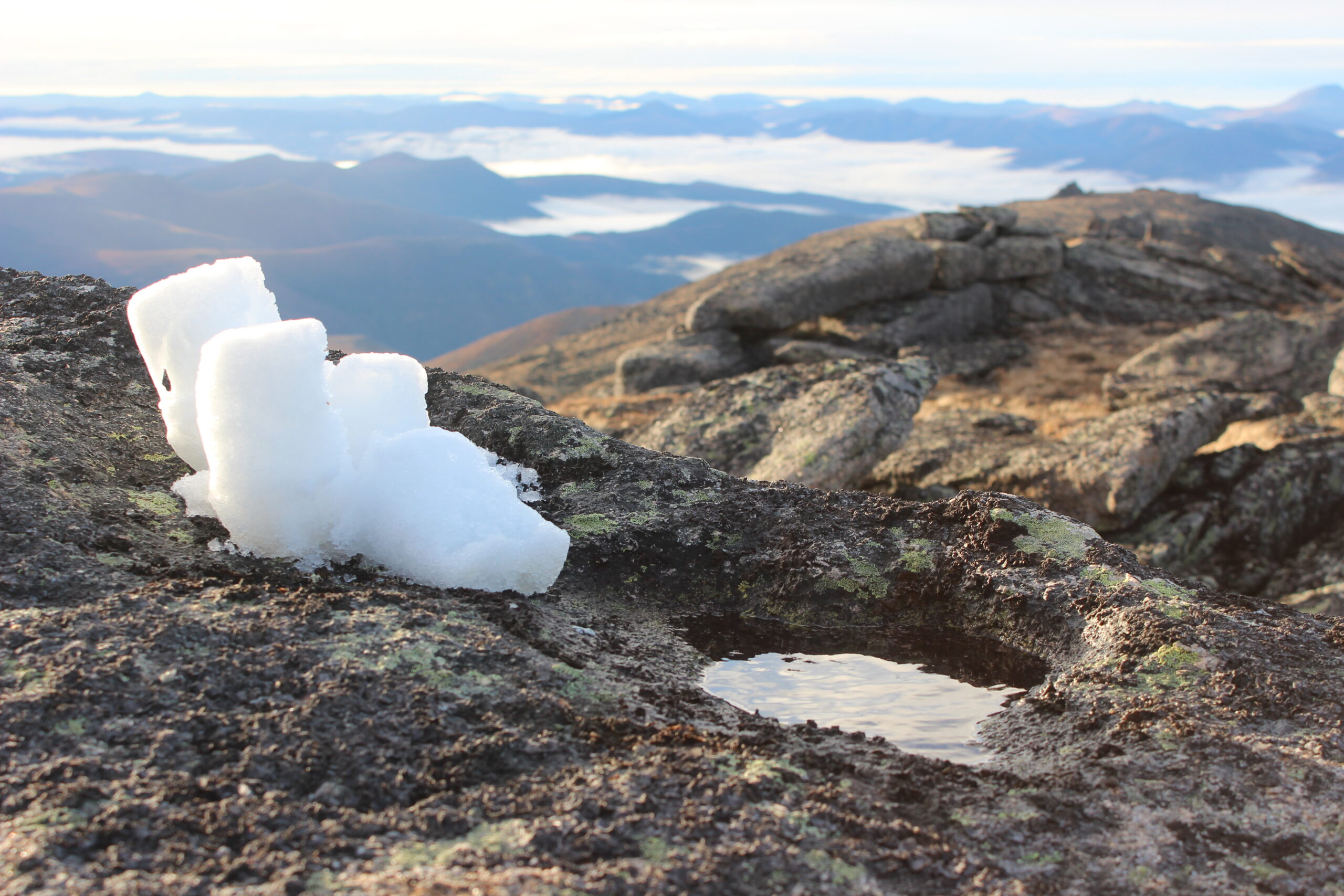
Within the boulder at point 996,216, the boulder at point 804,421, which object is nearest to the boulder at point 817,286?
the boulder at point 996,216

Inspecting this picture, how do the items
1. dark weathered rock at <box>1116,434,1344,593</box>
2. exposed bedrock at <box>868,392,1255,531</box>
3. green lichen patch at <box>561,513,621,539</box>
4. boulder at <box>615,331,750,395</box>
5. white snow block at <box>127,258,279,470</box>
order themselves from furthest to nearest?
boulder at <box>615,331,750,395</box>, exposed bedrock at <box>868,392,1255,531</box>, dark weathered rock at <box>1116,434,1344,593</box>, green lichen patch at <box>561,513,621,539</box>, white snow block at <box>127,258,279,470</box>

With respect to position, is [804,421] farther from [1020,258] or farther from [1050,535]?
[1020,258]

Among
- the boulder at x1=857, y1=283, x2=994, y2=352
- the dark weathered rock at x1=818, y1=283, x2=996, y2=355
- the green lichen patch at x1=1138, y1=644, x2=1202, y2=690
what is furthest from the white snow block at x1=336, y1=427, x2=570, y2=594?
the boulder at x1=857, y1=283, x2=994, y2=352

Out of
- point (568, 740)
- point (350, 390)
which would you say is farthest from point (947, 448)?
point (568, 740)

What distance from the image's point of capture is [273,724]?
3.33m

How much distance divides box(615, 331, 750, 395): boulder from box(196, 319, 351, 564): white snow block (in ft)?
71.9

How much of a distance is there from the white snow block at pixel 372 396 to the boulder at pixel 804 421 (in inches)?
289

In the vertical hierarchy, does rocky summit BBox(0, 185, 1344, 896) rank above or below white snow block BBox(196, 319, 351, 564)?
below

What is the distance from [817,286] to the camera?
1090 inches

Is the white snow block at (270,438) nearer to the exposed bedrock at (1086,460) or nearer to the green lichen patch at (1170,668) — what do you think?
the green lichen patch at (1170,668)

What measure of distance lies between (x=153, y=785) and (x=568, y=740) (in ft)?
4.74

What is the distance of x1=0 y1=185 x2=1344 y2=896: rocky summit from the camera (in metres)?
2.89

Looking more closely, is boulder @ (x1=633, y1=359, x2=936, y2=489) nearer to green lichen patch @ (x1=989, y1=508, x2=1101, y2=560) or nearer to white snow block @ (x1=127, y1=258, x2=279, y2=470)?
green lichen patch @ (x1=989, y1=508, x2=1101, y2=560)

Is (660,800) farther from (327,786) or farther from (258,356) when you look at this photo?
(258,356)
